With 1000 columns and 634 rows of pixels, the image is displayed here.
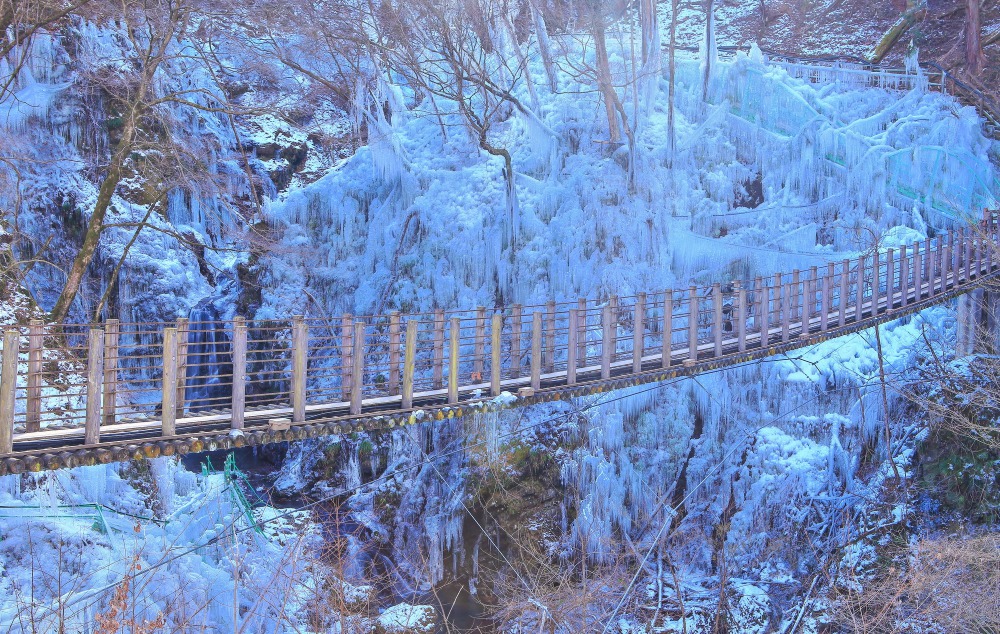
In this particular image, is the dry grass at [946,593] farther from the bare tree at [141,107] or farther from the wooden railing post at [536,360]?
the bare tree at [141,107]

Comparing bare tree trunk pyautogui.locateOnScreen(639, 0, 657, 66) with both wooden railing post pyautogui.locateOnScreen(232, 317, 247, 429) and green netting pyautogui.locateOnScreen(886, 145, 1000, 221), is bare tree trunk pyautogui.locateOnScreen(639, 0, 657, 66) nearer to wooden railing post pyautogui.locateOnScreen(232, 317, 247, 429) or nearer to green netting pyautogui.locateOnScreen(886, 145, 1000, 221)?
green netting pyautogui.locateOnScreen(886, 145, 1000, 221)

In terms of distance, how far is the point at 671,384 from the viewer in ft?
39.0

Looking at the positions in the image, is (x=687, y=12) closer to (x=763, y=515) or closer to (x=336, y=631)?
(x=763, y=515)

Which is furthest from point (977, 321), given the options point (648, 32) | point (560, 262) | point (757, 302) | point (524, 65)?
point (524, 65)

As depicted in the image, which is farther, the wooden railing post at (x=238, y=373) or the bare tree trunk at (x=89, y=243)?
the bare tree trunk at (x=89, y=243)

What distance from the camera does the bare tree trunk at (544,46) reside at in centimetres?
1427

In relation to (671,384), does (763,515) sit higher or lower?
lower

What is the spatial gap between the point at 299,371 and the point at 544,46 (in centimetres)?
1028

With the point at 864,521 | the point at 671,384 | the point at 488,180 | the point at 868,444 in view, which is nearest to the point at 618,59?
the point at 488,180

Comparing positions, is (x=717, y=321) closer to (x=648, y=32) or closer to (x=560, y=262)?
(x=560, y=262)

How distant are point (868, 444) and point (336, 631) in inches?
298

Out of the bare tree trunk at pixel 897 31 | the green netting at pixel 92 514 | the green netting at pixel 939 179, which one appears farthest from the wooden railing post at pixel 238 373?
the bare tree trunk at pixel 897 31

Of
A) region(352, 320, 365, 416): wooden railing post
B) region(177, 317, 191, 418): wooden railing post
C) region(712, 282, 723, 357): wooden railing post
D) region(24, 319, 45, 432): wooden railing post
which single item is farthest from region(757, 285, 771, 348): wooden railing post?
region(24, 319, 45, 432): wooden railing post

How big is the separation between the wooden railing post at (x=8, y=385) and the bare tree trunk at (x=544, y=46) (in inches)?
450
